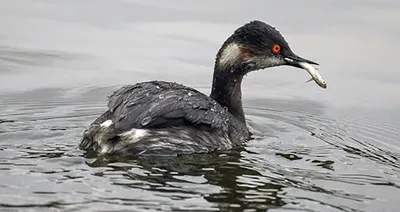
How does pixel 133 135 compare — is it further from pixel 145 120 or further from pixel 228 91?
pixel 228 91

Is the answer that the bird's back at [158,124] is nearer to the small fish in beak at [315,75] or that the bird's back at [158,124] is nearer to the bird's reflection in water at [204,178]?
the bird's reflection in water at [204,178]

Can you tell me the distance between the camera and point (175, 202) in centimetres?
645

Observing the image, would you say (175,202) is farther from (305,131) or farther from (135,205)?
(305,131)

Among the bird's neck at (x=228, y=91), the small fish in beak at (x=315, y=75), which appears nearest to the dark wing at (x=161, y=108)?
the bird's neck at (x=228, y=91)

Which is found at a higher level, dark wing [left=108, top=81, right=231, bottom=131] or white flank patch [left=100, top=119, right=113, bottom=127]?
dark wing [left=108, top=81, right=231, bottom=131]

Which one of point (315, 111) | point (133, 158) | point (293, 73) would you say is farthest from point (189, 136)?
point (293, 73)

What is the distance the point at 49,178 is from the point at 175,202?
1.14m

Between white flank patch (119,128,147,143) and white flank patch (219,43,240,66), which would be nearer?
white flank patch (119,128,147,143)

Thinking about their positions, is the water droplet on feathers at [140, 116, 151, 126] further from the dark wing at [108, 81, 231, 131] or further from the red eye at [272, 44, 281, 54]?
the red eye at [272, 44, 281, 54]

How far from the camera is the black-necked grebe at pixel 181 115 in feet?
26.0

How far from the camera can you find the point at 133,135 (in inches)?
→ 310

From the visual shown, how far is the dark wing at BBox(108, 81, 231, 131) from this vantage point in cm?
798

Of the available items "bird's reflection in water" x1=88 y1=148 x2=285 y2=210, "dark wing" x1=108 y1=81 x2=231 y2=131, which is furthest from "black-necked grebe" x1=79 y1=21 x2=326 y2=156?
"bird's reflection in water" x1=88 y1=148 x2=285 y2=210

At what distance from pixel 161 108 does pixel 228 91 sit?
1577 millimetres
